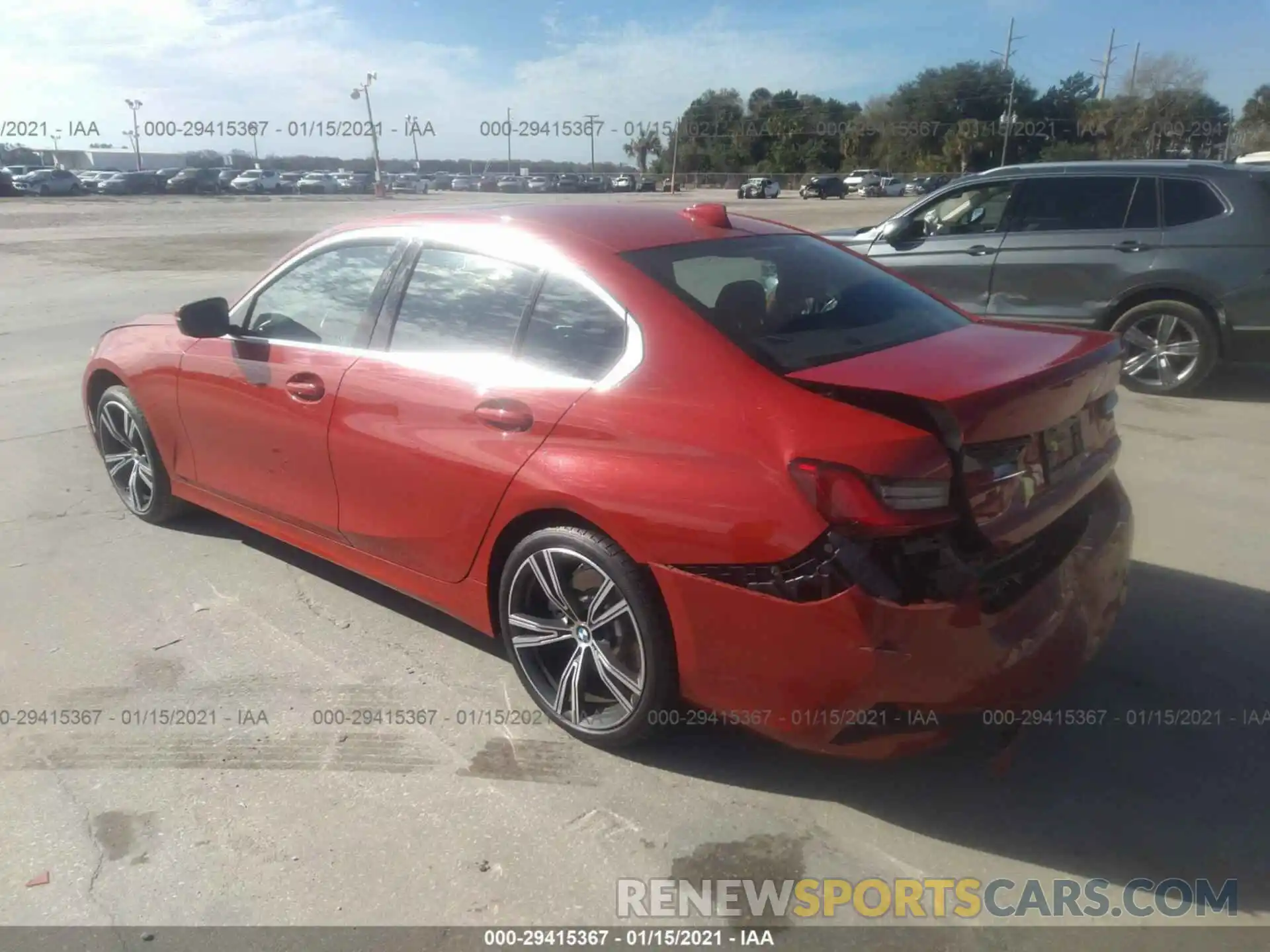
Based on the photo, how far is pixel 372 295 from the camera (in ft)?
12.4

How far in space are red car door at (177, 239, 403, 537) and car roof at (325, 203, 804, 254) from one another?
246 millimetres

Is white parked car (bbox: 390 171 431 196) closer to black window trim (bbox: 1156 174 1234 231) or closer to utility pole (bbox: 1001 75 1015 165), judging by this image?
utility pole (bbox: 1001 75 1015 165)

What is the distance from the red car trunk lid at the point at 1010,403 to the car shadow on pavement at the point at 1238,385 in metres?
5.15

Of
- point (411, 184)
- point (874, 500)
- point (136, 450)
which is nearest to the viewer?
point (874, 500)

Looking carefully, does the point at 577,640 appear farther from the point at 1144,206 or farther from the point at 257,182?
the point at 257,182

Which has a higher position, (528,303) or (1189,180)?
(1189,180)

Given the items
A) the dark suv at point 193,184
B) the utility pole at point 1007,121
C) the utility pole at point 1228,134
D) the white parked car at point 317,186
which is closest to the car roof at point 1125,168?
the utility pole at point 1228,134

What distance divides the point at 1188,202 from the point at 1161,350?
3.61 feet

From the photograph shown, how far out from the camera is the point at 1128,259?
7500 millimetres

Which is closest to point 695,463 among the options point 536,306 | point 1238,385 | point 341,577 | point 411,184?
point 536,306

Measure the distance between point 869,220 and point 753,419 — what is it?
2918cm

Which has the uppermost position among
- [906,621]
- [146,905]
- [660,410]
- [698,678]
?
[660,410]

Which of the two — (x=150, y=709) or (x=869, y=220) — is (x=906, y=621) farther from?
(x=869, y=220)

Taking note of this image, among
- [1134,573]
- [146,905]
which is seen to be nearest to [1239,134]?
[1134,573]
